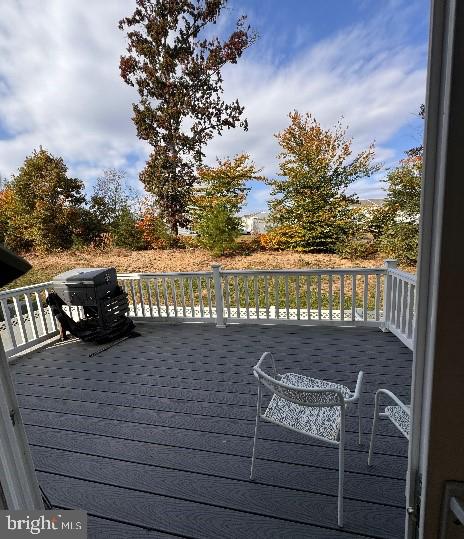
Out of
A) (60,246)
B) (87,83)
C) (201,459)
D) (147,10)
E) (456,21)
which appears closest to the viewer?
(456,21)

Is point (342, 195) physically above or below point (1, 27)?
below

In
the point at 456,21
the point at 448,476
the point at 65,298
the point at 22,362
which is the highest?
the point at 456,21

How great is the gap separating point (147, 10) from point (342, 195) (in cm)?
676

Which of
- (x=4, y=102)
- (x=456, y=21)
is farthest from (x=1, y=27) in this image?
(x=456, y=21)

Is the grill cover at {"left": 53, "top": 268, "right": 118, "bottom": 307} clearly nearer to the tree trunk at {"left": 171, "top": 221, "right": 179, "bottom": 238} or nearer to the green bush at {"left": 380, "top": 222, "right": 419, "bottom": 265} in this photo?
the tree trunk at {"left": 171, "top": 221, "right": 179, "bottom": 238}

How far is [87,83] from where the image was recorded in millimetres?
4262

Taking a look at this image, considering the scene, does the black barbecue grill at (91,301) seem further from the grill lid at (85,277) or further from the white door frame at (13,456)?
the white door frame at (13,456)

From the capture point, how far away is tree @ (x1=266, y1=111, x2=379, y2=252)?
7.90m

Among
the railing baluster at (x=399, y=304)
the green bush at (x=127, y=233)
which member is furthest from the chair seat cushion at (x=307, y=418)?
the green bush at (x=127, y=233)

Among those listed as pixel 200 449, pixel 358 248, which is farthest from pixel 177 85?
pixel 200 449

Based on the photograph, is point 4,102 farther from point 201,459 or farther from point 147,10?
point 147,10

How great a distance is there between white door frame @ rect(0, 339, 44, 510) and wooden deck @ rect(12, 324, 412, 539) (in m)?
0.75

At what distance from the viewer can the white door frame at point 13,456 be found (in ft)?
2.72

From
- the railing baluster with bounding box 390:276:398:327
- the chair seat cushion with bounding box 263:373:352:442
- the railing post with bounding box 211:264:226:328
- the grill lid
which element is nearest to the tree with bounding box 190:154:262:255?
the railing post with bounding box 211:264:226:328
